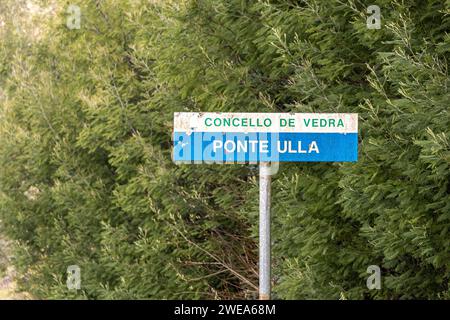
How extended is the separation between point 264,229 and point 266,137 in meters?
0.63

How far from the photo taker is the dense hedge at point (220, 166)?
10.5 m

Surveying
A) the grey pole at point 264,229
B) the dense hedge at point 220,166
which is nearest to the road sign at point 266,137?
the grey pole at point 264,229

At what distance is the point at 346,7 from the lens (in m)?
11.7

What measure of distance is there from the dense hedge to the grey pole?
2.22m

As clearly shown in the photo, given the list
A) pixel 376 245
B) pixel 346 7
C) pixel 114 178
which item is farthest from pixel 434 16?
pixel 114 178

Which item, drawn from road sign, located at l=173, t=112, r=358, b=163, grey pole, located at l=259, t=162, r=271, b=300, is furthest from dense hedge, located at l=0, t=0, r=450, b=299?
grey pole, located at l=259, t=162, r=271, b=300

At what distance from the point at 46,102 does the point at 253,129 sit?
15849mm

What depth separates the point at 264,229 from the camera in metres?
7.29

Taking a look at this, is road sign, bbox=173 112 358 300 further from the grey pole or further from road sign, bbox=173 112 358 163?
the grey pole

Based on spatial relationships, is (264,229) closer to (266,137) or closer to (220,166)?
(266,137)

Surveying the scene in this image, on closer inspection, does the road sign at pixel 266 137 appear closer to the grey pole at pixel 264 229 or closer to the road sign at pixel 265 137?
the road sign at pixel 265 137

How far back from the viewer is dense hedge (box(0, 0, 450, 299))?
10.5 metres

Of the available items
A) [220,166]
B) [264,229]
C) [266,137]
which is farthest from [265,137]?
[220,166]

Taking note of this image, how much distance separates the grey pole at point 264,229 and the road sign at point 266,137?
0.21 metres
